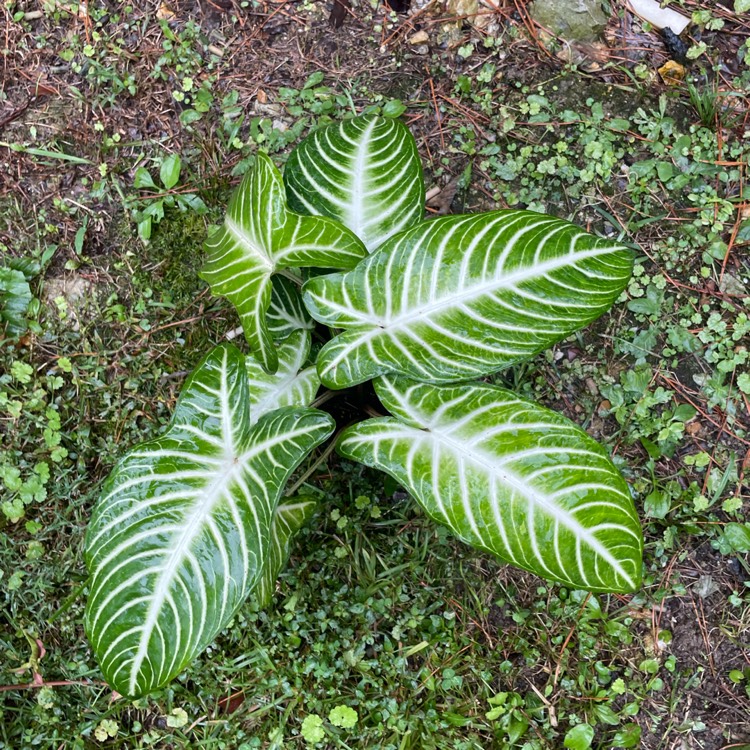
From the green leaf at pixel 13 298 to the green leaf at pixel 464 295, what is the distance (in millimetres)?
1139

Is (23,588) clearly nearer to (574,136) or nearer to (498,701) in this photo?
(498,701)

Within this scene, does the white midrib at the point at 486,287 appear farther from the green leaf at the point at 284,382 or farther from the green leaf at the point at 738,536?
the green leaf at the point at 738,536

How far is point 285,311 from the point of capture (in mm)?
1651

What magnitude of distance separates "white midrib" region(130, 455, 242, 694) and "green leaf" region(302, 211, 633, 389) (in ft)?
0.95

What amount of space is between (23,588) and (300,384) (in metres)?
1.09

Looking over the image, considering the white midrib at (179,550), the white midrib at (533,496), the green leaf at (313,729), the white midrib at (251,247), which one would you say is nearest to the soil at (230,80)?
the white midrib at (251,247)

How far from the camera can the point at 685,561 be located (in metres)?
1.90

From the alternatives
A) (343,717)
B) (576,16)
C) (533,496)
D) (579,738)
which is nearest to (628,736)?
(579,738)

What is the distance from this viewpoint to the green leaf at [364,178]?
1.51 m

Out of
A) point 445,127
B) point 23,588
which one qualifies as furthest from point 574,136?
point 23,588

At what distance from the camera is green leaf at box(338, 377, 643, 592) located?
124 centimetres

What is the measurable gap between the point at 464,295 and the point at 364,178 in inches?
16.5

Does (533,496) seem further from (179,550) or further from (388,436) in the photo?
(179,550)

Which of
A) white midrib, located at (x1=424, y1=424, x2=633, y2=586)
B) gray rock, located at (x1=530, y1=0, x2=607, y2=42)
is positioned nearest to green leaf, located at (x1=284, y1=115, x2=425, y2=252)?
white midrib, located at (x1=424, y1=424, x2=633, y2=586)
